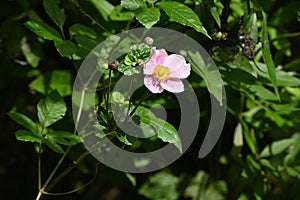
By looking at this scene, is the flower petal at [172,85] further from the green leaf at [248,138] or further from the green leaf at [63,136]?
the green leaf at [248,138]

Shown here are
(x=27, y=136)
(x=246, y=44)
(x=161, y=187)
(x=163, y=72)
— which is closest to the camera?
(x=163, y=72)

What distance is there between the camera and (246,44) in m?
1.16

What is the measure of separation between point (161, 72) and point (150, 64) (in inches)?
0.9

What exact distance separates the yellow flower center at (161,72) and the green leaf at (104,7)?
0.39 metres

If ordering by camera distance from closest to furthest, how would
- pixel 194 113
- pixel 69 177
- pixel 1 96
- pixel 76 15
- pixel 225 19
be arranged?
pixel 225 19
pixel 194 113
pixel 76 15
pixel 1 96
pixel 69 177

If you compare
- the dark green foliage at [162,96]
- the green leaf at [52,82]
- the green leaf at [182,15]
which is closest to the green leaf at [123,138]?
the dark green foliage at [162,96]

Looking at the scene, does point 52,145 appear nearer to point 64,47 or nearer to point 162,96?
point 64,47

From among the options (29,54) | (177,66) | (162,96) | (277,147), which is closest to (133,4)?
(177,66)

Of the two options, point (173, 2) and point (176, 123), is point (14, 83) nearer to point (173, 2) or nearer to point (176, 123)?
point (176, 123)

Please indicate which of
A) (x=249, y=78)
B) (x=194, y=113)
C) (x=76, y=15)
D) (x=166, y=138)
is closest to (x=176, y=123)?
(x=194, y=113)

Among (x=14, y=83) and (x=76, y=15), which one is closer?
(x=76, y=15)

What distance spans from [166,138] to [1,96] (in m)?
0.81

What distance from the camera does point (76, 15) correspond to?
4.83 feet

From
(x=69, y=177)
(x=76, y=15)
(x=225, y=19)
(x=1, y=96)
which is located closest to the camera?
(x=225, y=19)
